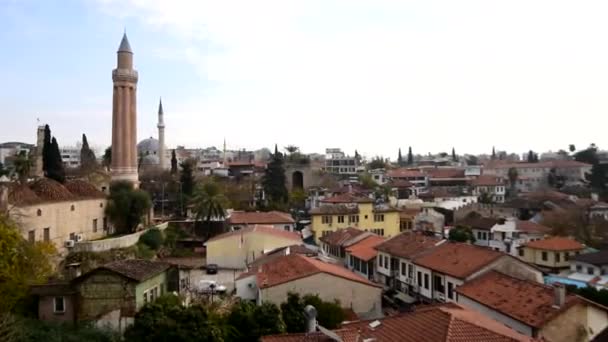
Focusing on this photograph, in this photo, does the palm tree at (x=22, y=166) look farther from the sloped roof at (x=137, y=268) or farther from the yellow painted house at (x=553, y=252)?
the yellow painted house at (x=553, y=252)

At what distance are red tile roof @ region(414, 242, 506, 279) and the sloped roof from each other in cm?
1299

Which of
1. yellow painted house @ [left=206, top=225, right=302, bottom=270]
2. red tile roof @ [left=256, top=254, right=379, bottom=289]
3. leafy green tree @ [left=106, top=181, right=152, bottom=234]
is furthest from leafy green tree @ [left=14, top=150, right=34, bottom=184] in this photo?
red tile roof @ [left=256, top=254, right=379, bottom=289]

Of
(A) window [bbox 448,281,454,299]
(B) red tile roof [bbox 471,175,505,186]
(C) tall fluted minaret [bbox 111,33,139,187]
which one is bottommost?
(A) window [bbox 448,281,454,299]

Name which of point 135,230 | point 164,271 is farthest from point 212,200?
point 164,271

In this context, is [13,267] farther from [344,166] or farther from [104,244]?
[344,166]

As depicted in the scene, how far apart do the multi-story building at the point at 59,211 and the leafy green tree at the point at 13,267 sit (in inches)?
166

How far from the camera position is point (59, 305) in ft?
69.5

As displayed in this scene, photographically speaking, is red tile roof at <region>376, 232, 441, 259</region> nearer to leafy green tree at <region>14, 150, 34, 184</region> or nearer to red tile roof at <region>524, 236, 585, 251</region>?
red tile roof at <region>524, 236, 585, 251</region>

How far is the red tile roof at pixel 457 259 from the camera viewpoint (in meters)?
23.8

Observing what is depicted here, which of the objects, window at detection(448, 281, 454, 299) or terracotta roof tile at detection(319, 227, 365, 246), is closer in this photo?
window at detection(448, 281, 454, 299)

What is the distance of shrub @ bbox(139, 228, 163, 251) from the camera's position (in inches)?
1434

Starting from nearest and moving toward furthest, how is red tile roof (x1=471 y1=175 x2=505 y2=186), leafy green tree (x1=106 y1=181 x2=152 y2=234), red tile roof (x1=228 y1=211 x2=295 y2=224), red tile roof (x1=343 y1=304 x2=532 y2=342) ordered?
red tile roof (x1=343 y1=304 x2=532 y2=342), leafy green tree (x1=106 y1=181 x2=152 y2=234), red tile roof (x1=228 y1=211 x2=295 y2=224), red tile roof (x1=471 y1=175 x2=505 y2=186)

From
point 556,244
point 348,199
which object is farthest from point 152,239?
point 556,244

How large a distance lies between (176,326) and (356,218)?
28.2 m
